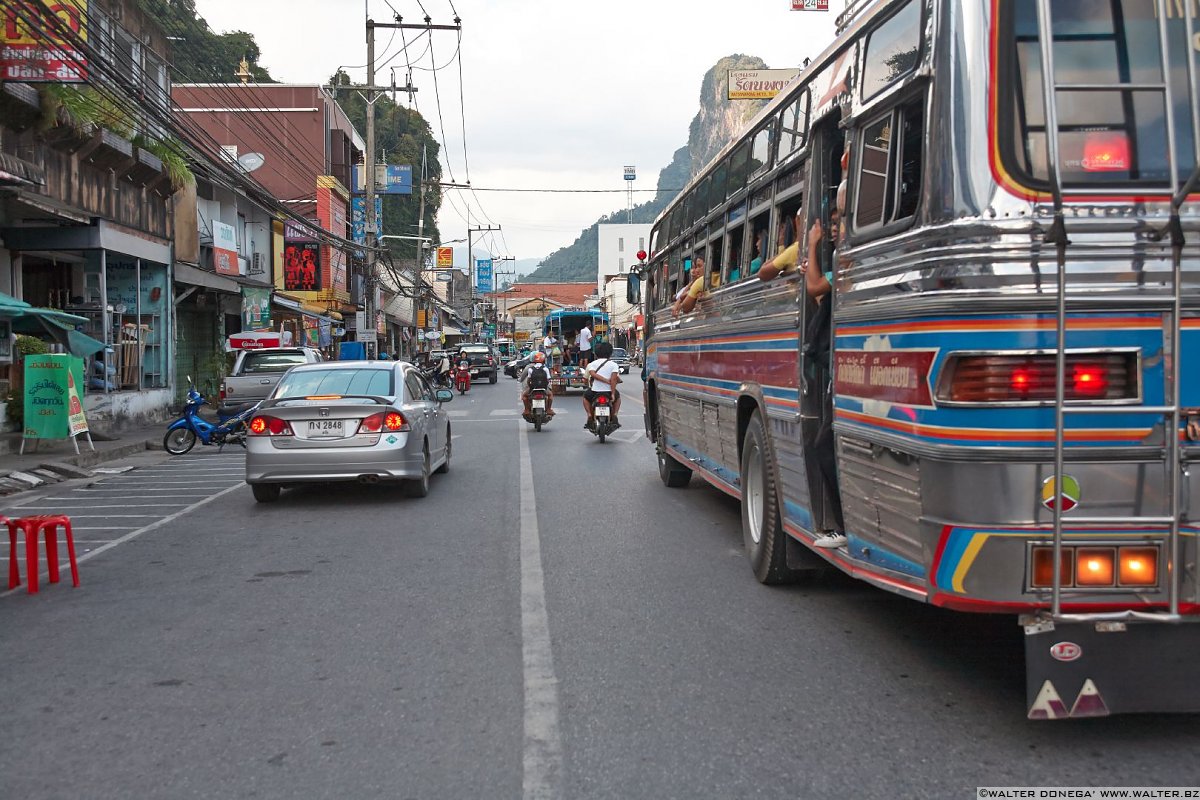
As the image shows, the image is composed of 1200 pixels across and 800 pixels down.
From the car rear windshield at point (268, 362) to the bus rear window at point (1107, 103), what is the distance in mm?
20183

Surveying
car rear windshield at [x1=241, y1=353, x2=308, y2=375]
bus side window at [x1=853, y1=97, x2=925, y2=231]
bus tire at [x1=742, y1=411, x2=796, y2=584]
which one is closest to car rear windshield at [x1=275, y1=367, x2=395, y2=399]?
bus tire at [x1=742, y1=411, x2=796, y2=584]

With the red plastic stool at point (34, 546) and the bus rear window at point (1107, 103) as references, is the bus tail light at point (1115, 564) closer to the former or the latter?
the bus rear window at point (1107, 103)

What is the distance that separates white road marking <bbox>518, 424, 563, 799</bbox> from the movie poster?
1335 inches

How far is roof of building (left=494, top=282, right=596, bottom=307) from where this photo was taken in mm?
160500

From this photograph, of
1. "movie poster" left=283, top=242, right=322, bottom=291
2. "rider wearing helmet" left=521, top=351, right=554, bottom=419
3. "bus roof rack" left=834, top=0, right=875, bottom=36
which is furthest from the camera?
"movie poster" left=283, top=242, right=322, bottom=291

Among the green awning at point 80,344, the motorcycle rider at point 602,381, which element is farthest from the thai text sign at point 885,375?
the green awning at point 80,344

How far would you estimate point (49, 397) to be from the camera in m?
16.6

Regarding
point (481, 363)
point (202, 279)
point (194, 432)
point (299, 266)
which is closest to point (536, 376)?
point (194, 432)

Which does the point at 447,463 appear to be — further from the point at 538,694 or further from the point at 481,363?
the point at 481,363

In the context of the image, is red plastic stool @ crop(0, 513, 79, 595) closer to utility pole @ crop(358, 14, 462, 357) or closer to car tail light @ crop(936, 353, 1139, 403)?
car tail light @ crop(936, 353, 1139, 403)

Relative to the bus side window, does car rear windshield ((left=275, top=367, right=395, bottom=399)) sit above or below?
below

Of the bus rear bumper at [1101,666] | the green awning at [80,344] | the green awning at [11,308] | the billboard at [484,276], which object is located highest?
the billboard at [484,276]

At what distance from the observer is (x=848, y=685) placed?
5.29 meters

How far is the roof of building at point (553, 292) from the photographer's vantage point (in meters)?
160
